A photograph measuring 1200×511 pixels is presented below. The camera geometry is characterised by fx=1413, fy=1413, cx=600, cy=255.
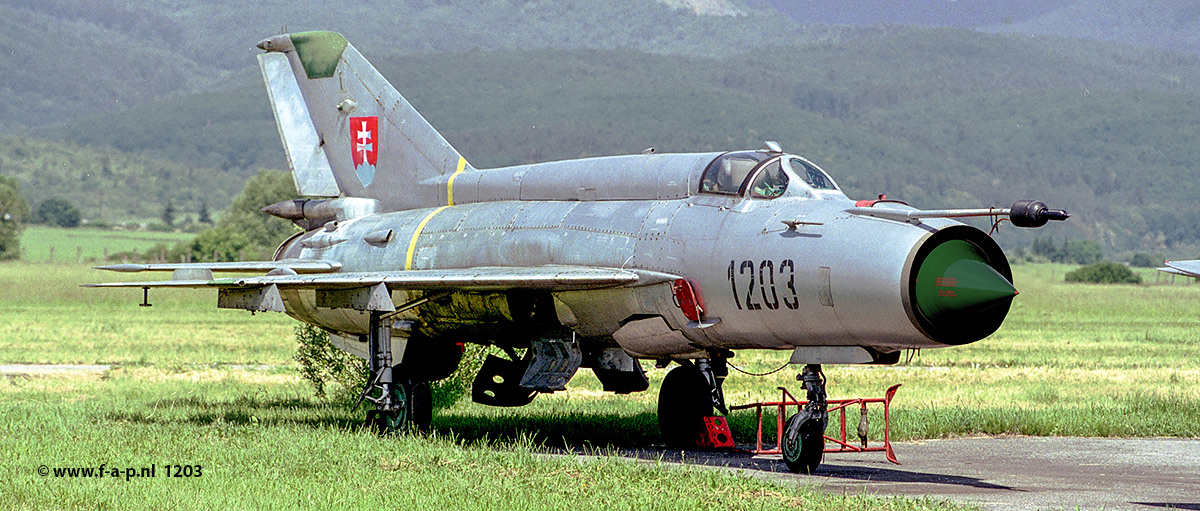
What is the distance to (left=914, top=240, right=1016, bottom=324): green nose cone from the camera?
1152cm

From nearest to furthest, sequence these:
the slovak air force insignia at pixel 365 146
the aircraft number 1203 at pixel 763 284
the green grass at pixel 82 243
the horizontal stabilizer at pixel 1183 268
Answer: the horizontal stabilizer at pixel 1183 268, the aircraft number 1203 at pixel 763 284, the slovak air force insignia at pixel 365 146, the green grass at pixel 82 243

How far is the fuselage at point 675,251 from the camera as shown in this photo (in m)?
12.0

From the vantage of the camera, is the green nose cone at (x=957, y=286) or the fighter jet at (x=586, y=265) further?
the fighter jet at (x=586, y=265)

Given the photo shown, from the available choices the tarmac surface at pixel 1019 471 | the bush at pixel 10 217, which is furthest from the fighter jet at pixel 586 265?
the bush at pixel 10 217

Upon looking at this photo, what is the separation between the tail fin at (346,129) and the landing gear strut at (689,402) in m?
4.11

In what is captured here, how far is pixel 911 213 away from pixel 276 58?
1073 centimetres

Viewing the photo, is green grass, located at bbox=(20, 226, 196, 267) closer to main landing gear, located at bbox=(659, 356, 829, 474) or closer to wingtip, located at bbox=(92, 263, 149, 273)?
wingtip, located at bbox=(92, 263, 149, 273)

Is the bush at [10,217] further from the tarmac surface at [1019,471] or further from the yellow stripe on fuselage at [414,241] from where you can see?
the tarmac surface at [1019,471]

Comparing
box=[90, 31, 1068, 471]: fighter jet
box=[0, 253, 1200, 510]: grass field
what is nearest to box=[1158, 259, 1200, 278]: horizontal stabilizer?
box=[90, 31, 1068, 471]: fighter jet

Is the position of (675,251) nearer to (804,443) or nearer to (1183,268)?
(804,443)

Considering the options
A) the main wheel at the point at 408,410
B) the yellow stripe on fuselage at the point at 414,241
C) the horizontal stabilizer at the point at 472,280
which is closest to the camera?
the horizontal stabilizer at the point at 472,280

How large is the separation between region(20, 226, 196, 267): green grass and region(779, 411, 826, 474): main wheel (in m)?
105

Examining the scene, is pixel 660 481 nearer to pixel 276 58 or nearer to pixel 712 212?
pixel 712 212

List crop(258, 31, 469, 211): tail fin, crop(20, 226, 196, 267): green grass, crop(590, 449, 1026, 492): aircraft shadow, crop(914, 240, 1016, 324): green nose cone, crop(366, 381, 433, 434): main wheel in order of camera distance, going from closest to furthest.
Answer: crop(914, 240, 1016, 324): green nose cone
crop(590, 449, 1026, 492): aircraft shadow
crop(366, 381, 433, 434): main wheel
crop(258, 31, 469, 211): tail fin
crop(20, 226, 196, 267): green grass
